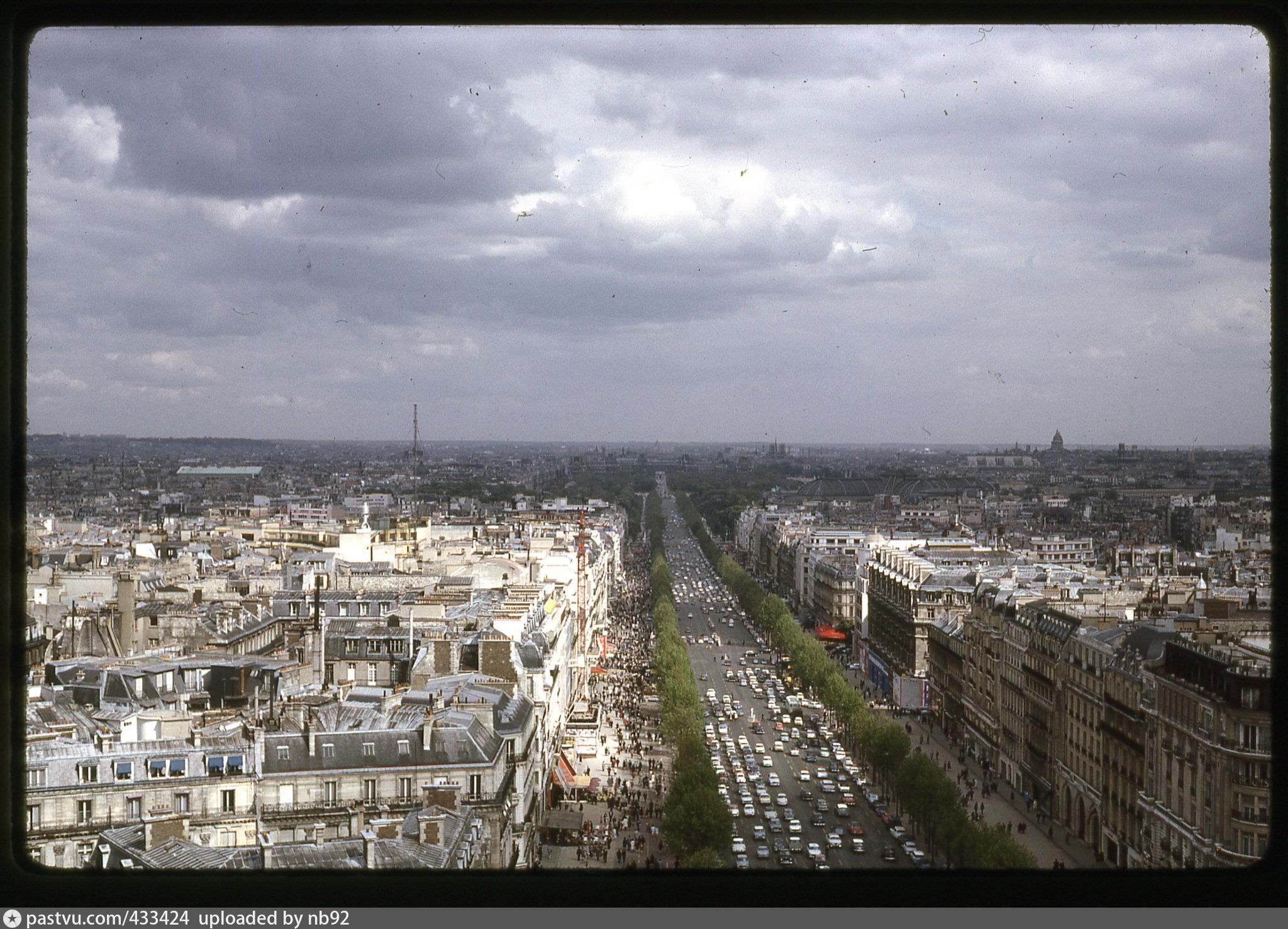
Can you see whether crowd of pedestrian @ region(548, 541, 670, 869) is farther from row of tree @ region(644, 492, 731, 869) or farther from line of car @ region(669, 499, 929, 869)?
line of car @ region(669, 499, 929, 869)

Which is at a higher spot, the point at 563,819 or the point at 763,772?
the point at 563,819

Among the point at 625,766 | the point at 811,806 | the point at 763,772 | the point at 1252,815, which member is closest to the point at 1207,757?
the point at 1252,815

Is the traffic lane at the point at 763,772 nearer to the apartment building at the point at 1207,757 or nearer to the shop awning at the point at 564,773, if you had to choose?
the apartment building at the point at 1207,757

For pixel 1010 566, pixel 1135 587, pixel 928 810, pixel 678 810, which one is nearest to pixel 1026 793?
pixel 928 810

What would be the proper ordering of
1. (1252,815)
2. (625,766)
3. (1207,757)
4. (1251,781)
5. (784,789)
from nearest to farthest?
(1252,815) < (1251,781) < (1207,757) < (784,789) < (625,766)

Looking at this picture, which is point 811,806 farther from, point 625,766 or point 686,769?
point 625,766
